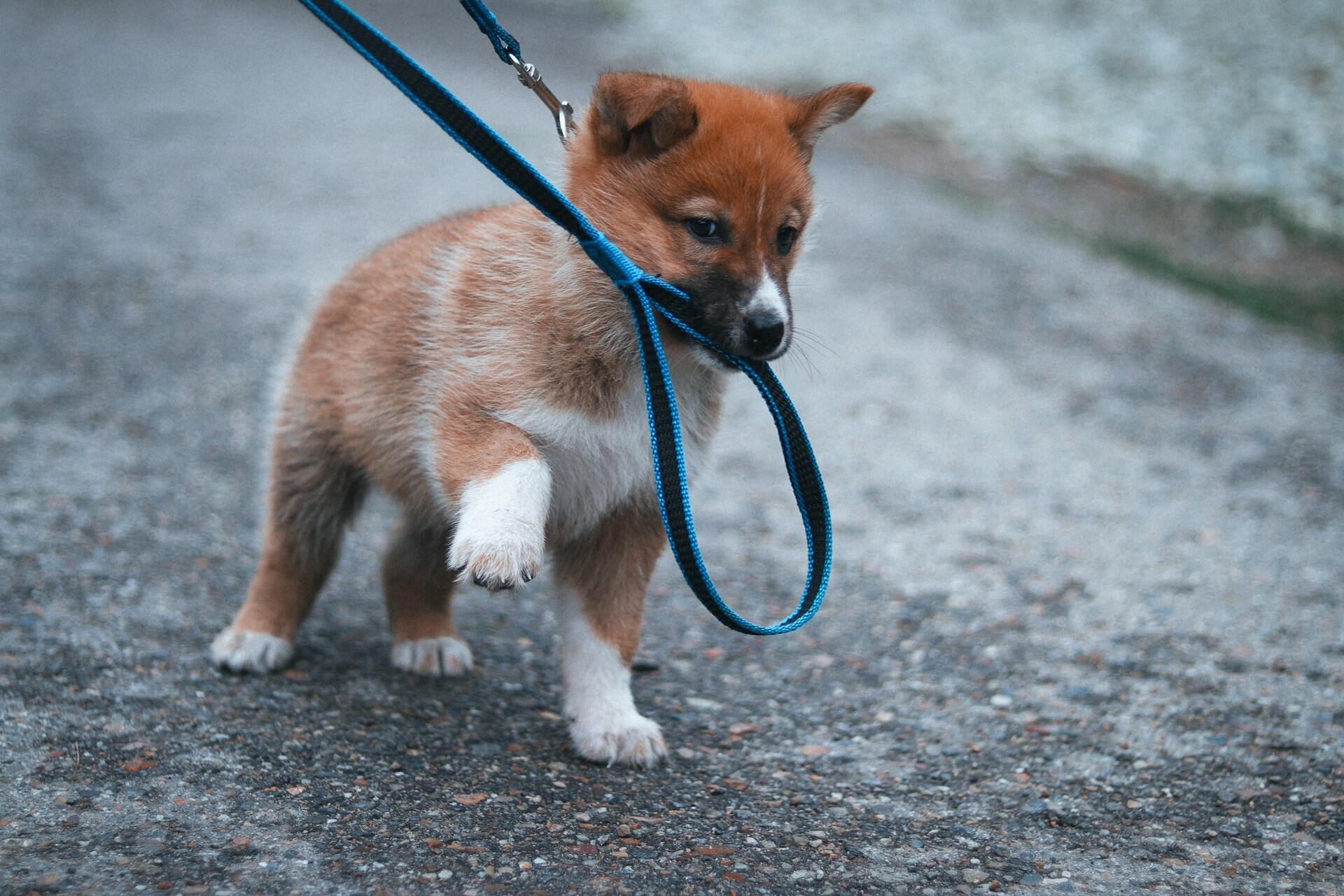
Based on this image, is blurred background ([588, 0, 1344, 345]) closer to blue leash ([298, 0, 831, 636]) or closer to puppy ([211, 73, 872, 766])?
puppy ([211, 73, 872, 766])

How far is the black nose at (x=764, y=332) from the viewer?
280cm

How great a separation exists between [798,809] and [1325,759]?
1533 mm

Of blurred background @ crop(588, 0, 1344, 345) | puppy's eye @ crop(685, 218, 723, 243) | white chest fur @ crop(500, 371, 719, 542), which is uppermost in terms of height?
blurred background @ crop(588, 0, 1344, 345)

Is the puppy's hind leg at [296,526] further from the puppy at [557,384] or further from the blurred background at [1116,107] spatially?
the blurred background at [1116,107]

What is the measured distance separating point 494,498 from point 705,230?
2.76 feet

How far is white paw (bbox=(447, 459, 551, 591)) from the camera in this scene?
259 cm

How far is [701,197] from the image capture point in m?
2.90

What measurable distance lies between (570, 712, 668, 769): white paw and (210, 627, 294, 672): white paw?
983mm

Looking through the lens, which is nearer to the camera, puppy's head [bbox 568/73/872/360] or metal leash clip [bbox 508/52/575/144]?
puppy's head [bbox 568/73/872/360]

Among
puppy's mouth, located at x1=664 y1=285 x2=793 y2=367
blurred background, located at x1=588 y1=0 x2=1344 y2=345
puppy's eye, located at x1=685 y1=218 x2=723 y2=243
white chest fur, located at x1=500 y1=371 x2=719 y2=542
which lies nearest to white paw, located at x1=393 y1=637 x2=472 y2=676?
white chest fur, located at x1=500 y1=371 x2=719 y2=542

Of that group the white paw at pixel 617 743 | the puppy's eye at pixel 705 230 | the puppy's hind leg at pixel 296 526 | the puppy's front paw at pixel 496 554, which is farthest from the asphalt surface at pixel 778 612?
the puppy's eye at pixel 705 230

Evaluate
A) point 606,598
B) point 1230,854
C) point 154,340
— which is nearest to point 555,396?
point 606,598

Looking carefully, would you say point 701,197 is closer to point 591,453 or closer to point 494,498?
point 591,453

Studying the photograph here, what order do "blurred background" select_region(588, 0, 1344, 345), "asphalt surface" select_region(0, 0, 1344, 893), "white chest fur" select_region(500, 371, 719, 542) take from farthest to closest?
"blurred background" select_region(588, 0, 1344, 345) → "white chest fur" select_region(500, 371, 719, 542) → "asphalt surface" select_region(0, 0, 1344, 893)
